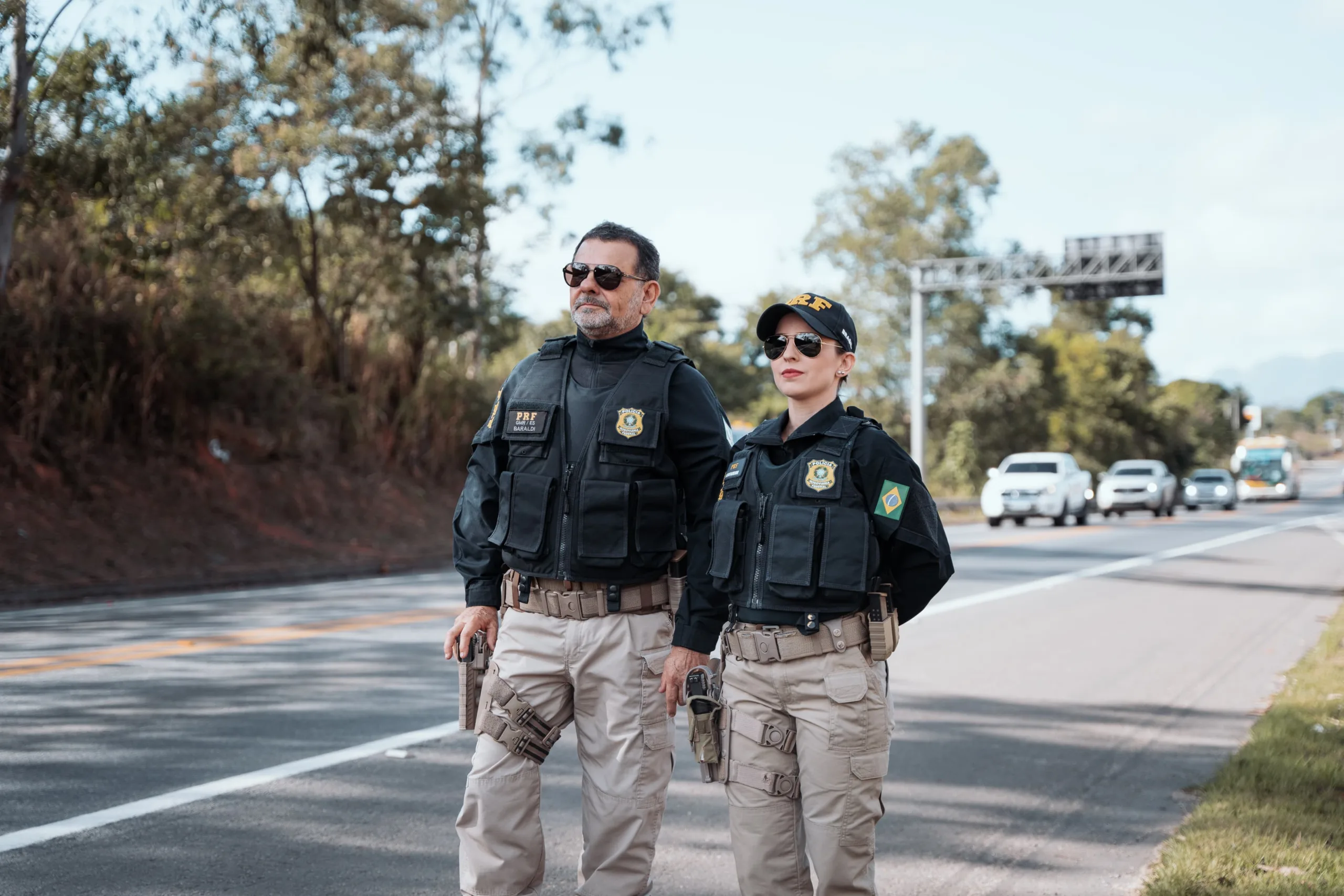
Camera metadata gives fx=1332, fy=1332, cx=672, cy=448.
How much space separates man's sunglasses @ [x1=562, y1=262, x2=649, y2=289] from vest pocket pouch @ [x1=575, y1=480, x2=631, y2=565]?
21.7 inches

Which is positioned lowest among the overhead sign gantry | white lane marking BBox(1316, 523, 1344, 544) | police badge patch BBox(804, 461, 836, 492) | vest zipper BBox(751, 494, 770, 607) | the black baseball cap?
white lane marking BBox(1316, 523, 1344, 544)

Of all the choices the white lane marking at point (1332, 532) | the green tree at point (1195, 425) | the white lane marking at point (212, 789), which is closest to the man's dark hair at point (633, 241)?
the white lane marking at point (212, 789)

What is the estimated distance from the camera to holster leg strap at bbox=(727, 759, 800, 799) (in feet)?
10.8

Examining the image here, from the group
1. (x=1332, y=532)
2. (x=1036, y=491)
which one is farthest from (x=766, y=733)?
(x=1332, y=532)

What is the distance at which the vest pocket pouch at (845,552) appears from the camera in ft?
10.8

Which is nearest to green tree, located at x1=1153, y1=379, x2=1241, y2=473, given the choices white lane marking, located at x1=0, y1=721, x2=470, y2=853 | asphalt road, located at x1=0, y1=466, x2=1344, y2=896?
asphalt road, located at x1=0, y1=466, x2=1344, y2=896

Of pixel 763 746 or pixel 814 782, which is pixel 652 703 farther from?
pixel 814 782

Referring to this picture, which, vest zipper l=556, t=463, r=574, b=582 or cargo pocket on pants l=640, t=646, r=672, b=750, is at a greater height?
vest zipper l=556, t=463, r=574, b=582

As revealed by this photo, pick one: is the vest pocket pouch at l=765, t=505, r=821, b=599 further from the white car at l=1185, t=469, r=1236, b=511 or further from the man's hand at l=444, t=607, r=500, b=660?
the white car at l=1185, t=469, r=1236, b=511

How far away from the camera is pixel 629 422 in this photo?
11.8 ft

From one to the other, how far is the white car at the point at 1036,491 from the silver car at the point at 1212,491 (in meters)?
15.5

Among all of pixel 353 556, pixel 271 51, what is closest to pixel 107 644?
pixel 353 556

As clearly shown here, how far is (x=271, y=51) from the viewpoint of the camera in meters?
17.8

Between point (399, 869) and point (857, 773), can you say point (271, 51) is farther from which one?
point (857, 773)
